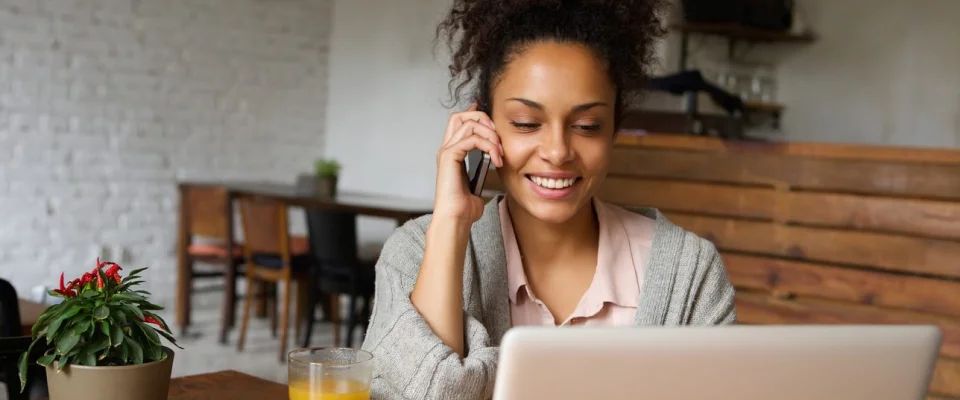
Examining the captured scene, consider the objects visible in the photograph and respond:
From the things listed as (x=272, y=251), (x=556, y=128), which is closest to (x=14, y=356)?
(x=556, y=128)

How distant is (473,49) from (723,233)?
5.54 feet

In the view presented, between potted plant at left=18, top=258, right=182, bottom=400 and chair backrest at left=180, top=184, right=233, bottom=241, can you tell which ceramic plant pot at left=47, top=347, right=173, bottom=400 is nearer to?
potted plant at left=18, top=258, right=182, bottom=400

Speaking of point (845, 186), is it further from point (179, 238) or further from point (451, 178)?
point (179, 238)

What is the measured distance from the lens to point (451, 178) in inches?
58.2

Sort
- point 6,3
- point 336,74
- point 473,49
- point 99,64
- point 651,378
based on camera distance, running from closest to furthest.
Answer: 1. point 651,378
2. point 473,49
3. point 6,3
4. point 99,64
5. point 336,74

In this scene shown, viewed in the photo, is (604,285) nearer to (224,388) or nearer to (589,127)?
(589,127)

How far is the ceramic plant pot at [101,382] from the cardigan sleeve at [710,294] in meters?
0.77

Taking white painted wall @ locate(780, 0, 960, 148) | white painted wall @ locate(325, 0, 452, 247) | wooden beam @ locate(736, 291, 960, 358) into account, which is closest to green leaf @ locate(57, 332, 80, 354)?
wooden beam @ locate(736, 291, 960, 358)

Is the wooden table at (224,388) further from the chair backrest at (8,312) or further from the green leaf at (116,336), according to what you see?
the chair backrest at (8,312)

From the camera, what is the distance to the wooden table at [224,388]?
1340 mm

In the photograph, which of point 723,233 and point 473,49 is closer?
point 473,49

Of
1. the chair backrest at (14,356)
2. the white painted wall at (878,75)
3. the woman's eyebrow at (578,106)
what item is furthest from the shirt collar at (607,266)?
the white painted wall at (878,75)

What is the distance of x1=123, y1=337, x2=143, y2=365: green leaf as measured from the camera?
1130mm

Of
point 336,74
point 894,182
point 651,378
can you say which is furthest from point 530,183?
point 336,74
